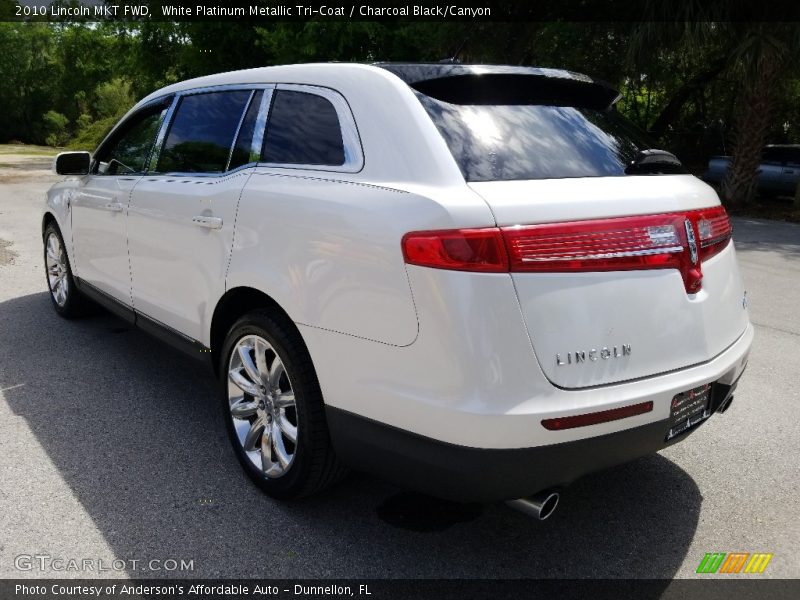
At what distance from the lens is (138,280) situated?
4191 mm

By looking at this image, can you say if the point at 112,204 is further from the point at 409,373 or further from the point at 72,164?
the point at 409,373

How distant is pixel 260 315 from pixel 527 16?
17674mm

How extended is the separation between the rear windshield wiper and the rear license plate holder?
85cm

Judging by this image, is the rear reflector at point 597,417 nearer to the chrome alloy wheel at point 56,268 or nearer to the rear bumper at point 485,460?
the rear bumper at point 485,460

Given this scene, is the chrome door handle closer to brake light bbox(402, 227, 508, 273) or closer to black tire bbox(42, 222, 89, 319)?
brake light bbox(402, 227, 508, 273)

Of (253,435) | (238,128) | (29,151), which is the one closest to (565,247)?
(253,435)

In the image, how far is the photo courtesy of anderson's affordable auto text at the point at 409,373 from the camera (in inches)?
90.5

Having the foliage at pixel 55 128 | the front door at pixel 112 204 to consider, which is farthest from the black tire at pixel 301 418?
the foliage at pixel 55 128

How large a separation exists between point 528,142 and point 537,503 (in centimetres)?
129

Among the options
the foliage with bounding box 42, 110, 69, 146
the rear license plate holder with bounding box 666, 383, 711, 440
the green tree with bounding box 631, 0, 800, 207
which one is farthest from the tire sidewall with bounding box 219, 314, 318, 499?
the foliage with bounding box 42, 110, 69, 146

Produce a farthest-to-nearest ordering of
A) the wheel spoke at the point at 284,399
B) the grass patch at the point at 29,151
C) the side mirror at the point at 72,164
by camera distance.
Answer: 1. the grass patch at the point at 29,151
2. the side mirror at the point at 72,164
3. the wheel spoke at the point at 284,399

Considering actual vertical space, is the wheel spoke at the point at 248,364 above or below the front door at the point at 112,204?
below

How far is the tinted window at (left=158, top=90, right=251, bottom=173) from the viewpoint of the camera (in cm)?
352

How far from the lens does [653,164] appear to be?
285cm
